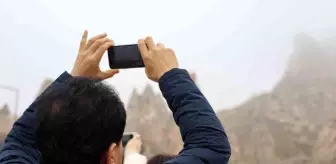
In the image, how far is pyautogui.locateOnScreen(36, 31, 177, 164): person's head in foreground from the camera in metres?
0.63

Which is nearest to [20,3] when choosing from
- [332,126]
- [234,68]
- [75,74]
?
[234,68]

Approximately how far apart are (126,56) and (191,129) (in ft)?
0.67

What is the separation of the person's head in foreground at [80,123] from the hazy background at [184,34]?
1.95 m

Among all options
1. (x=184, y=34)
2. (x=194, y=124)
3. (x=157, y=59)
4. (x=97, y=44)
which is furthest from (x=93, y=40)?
(x=184, y=34)

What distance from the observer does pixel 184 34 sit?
9.17 feet

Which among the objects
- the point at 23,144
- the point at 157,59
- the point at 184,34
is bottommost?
the point at 184,34

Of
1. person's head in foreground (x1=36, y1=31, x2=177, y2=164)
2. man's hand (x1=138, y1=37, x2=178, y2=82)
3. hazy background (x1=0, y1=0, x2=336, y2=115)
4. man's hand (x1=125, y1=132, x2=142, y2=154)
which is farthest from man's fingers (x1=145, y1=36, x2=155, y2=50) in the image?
hazy background (x1=0, y1=0, x2=336, y2=115)

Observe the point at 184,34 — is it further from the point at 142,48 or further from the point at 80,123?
the point at 80,123

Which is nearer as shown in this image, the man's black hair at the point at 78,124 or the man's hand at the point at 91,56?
the man's black hair at the point at 78,124

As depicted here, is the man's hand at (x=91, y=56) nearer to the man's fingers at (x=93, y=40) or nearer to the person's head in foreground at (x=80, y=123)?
the man's fingers at (x=93, y=40)

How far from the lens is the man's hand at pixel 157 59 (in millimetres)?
724

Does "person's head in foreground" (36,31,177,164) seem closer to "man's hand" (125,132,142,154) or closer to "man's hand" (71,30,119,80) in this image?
"man's hand" (71,30,119,80)

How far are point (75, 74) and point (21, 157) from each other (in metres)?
0.17

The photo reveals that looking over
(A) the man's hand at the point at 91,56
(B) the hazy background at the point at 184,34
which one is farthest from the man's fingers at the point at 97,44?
(B) the hazy background at the point at 184,34
